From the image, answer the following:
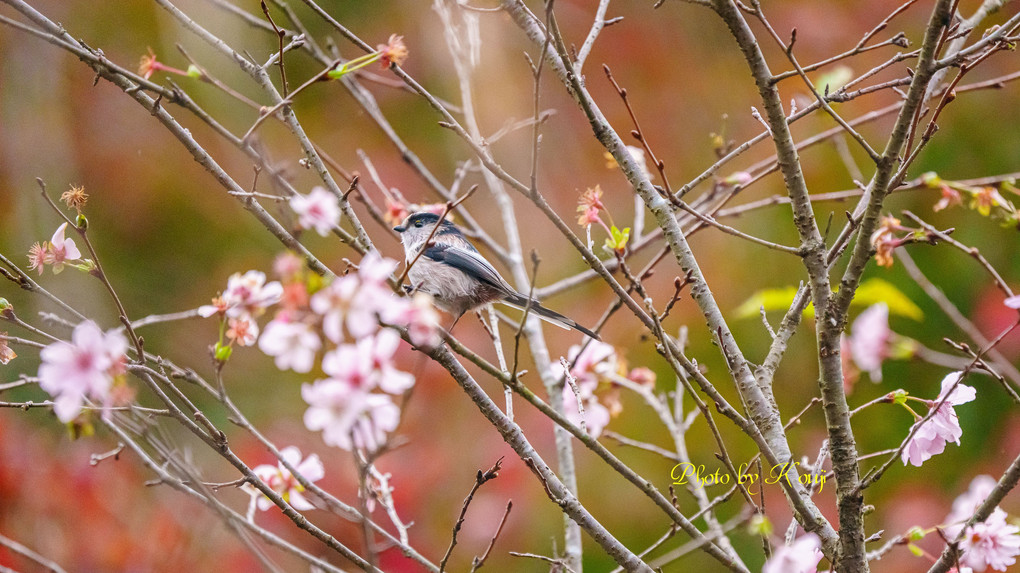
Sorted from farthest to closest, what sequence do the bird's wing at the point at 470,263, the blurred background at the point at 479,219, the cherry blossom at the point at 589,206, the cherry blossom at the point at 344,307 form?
the blurred background at the point at 479,219 < the bird's wing at the point at 470,263 < the cherry blossom at the point at 589,206 < the cherry blossom at the point at 344,307

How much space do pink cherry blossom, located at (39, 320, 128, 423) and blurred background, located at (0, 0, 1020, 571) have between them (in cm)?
200

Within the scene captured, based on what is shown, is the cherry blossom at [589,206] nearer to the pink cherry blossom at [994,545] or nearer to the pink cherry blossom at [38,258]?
the pink cherry blossom at [994,545]

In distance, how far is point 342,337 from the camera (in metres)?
1.16

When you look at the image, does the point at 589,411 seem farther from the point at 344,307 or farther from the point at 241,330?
the point at 344,307

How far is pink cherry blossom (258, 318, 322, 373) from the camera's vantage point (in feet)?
3.74

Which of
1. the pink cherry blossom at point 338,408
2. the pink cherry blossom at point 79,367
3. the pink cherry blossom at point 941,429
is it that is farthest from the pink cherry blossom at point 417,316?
the pink cherry blossom at point 941,429

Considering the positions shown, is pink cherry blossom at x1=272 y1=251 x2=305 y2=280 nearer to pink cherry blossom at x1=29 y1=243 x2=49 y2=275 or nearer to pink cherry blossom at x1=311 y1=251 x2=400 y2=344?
pink cherry blossom at x1=311 y1=251 x2=400 y2=344

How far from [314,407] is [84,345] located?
39 cm

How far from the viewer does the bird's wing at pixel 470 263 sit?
329cm

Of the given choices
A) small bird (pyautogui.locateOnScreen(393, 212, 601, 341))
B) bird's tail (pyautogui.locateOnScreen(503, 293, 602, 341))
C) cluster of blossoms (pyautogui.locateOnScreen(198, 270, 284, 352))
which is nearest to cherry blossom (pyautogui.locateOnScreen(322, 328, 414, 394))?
cluster of blossoms (pyautogui.locateOnScreen(198, 270, 284, 352))

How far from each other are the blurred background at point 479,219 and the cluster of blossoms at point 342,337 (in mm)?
2016

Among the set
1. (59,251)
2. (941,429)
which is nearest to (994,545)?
(941,429)

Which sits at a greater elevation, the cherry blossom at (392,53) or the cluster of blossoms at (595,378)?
the cherry blossom at (392,53)

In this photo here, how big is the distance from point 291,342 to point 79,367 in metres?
0.37
